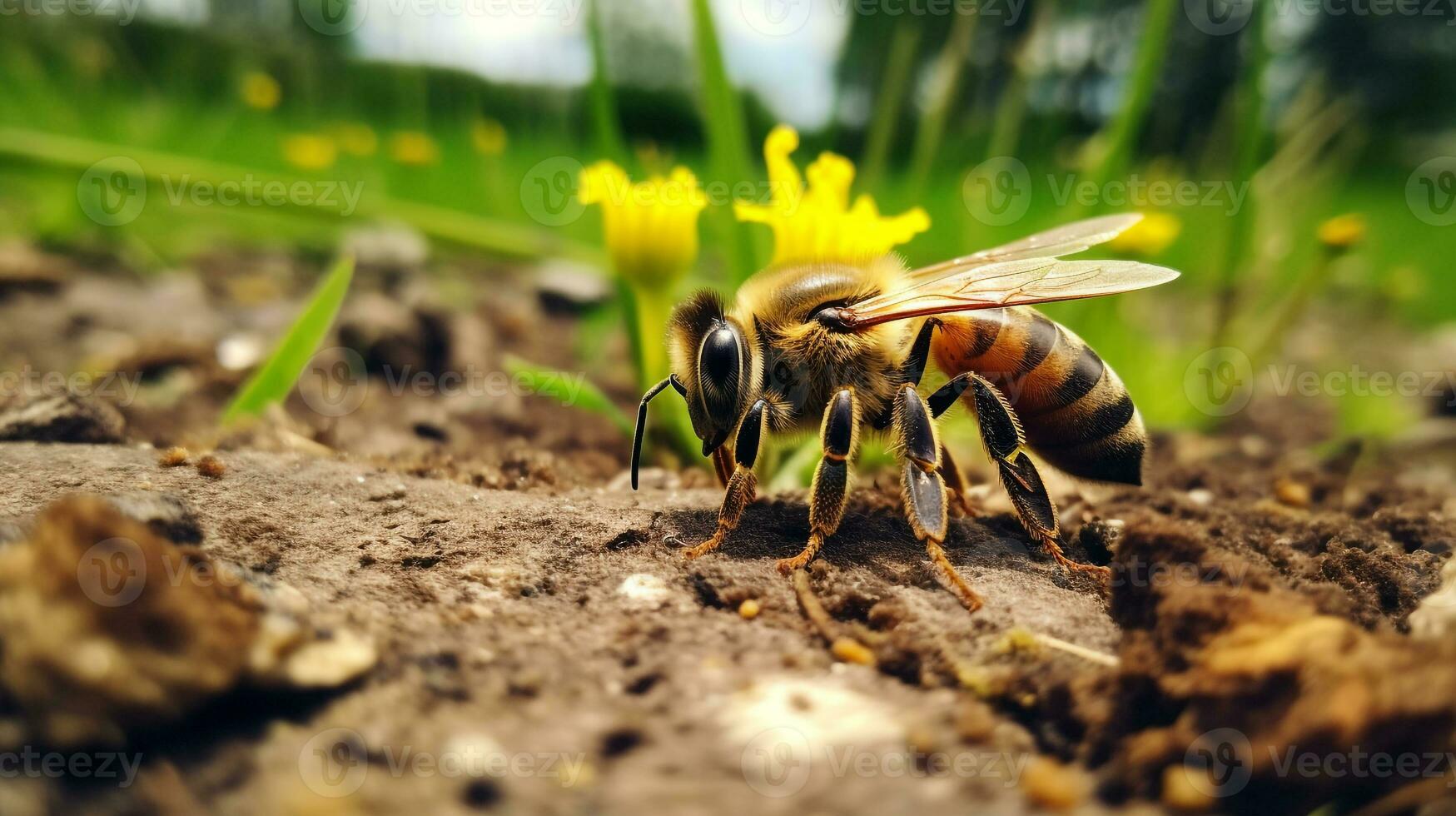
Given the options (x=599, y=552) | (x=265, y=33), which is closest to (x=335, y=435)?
(x=599, y=552)

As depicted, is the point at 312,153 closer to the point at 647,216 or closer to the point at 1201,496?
the point at 647,216

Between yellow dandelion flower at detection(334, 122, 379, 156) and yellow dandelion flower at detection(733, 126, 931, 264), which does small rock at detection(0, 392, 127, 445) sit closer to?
yellow dandelion flower at detection(733, 126, 931, 264)

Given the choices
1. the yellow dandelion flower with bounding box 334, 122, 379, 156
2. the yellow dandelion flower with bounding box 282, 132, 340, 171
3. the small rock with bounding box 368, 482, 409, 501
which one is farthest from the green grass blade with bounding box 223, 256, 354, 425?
the yellow dandelion flower with bounding box 334, 122, 379, 156

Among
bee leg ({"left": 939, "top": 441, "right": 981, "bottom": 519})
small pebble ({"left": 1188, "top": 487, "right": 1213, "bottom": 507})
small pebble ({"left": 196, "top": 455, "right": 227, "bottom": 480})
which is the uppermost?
small pebble ({"left": 196, "top": 455, "right": 227, "bottom": 480})

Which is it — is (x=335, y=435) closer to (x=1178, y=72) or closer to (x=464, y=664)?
(x=464, y=664)

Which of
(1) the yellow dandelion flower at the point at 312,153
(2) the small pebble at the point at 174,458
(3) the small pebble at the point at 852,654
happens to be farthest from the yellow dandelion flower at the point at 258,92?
(3) the small pebble at the point at 852,654

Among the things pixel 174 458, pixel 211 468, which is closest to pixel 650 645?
pixel 211 468

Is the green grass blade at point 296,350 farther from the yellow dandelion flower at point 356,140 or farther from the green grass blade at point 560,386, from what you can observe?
the yellow dandelion flower at point 356,140
